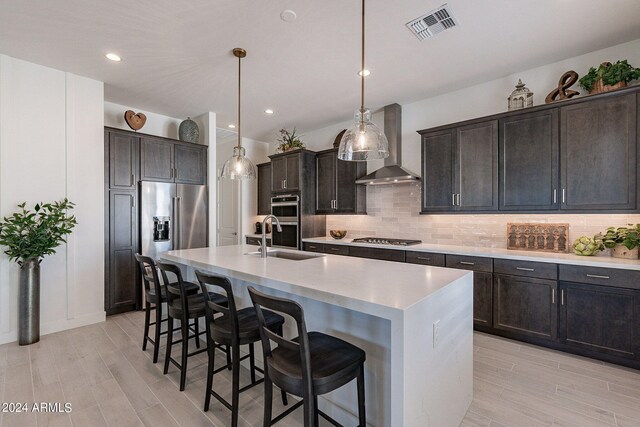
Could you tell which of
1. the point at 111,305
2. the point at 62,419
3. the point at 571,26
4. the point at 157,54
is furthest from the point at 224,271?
the point at 571,26

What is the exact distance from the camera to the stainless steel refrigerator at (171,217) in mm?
4086

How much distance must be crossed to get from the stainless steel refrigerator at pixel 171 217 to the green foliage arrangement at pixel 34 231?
92 centimetres

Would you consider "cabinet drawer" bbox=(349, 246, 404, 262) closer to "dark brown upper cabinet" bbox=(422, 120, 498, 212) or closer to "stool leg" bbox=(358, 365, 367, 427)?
"dark brown upper cabinet" bbox=(422, 120, 498, 212)

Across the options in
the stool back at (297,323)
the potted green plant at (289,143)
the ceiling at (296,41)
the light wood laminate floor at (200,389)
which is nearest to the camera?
the stool back at (297,323)

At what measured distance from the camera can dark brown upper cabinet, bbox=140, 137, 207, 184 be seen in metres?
4.21

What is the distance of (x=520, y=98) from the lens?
10.6 feet

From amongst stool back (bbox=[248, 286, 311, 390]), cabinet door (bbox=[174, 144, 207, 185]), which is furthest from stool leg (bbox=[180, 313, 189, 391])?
cabinet door (bbox=[174, 144, 207, 185])

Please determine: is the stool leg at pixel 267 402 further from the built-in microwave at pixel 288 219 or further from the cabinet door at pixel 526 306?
the built-in microwave at pixel 288 219

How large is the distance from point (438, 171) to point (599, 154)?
1.51 metres

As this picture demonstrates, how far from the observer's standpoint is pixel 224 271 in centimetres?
220

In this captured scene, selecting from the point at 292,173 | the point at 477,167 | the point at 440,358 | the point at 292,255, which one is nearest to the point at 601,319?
the point at 477,167

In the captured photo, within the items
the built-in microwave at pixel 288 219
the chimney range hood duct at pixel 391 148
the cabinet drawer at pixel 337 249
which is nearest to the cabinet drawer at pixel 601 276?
the chimney range hood duct at pixel 391 148

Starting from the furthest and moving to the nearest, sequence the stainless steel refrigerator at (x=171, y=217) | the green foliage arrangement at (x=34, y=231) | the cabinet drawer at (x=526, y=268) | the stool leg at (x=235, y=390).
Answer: the stainless steel refrigerator at (x=171, y=217)
the green foliage arrangement at (x=34, y=231)
the cabinet drawer at (x=526, y=268)
the stool leg at (x=235, y=390)

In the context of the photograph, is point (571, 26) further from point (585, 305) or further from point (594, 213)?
point (585, 305)
